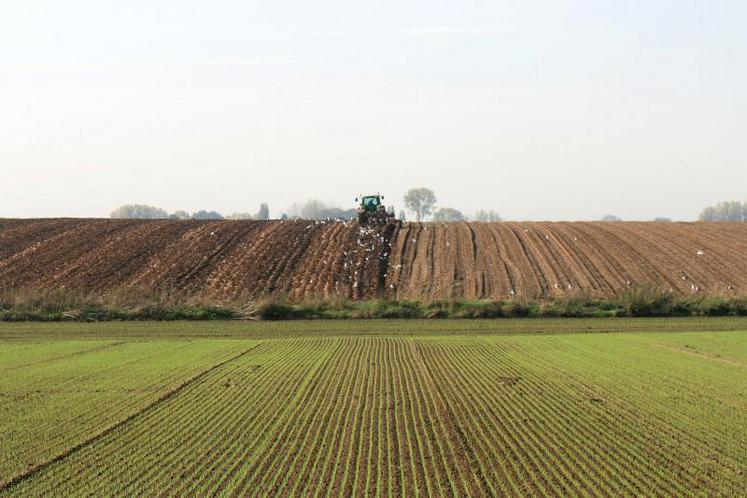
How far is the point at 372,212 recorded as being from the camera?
55219 millimetres

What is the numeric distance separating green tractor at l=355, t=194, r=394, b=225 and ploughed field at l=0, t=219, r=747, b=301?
1416mm

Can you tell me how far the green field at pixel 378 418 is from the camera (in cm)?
968

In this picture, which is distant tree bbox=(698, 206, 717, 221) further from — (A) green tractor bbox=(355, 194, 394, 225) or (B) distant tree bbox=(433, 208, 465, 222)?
(A) green tractor bbox=(355, 194, 394, 225)

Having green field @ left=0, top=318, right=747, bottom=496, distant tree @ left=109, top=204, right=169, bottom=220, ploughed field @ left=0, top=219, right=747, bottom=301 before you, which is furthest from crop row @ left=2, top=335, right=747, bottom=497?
distant tree @ left=109, top=204, right=169, bottom=220

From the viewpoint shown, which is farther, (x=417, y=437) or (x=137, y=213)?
(x=137, y=213)

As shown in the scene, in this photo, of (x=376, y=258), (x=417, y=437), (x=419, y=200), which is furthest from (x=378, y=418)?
(x=419, y=200)

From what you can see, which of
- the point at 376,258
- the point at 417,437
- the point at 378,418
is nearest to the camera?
the point at 417,437

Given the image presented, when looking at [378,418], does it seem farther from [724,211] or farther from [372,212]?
[724,211]

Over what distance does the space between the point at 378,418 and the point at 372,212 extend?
140ft

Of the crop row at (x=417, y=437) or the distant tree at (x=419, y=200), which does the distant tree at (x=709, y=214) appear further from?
the crop row at (x=417, y=437)

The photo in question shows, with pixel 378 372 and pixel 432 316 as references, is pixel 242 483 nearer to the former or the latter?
pixel 378 372

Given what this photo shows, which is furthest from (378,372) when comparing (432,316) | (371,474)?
(432,316)

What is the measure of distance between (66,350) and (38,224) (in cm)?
3492

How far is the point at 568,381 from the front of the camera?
16.5 metres
